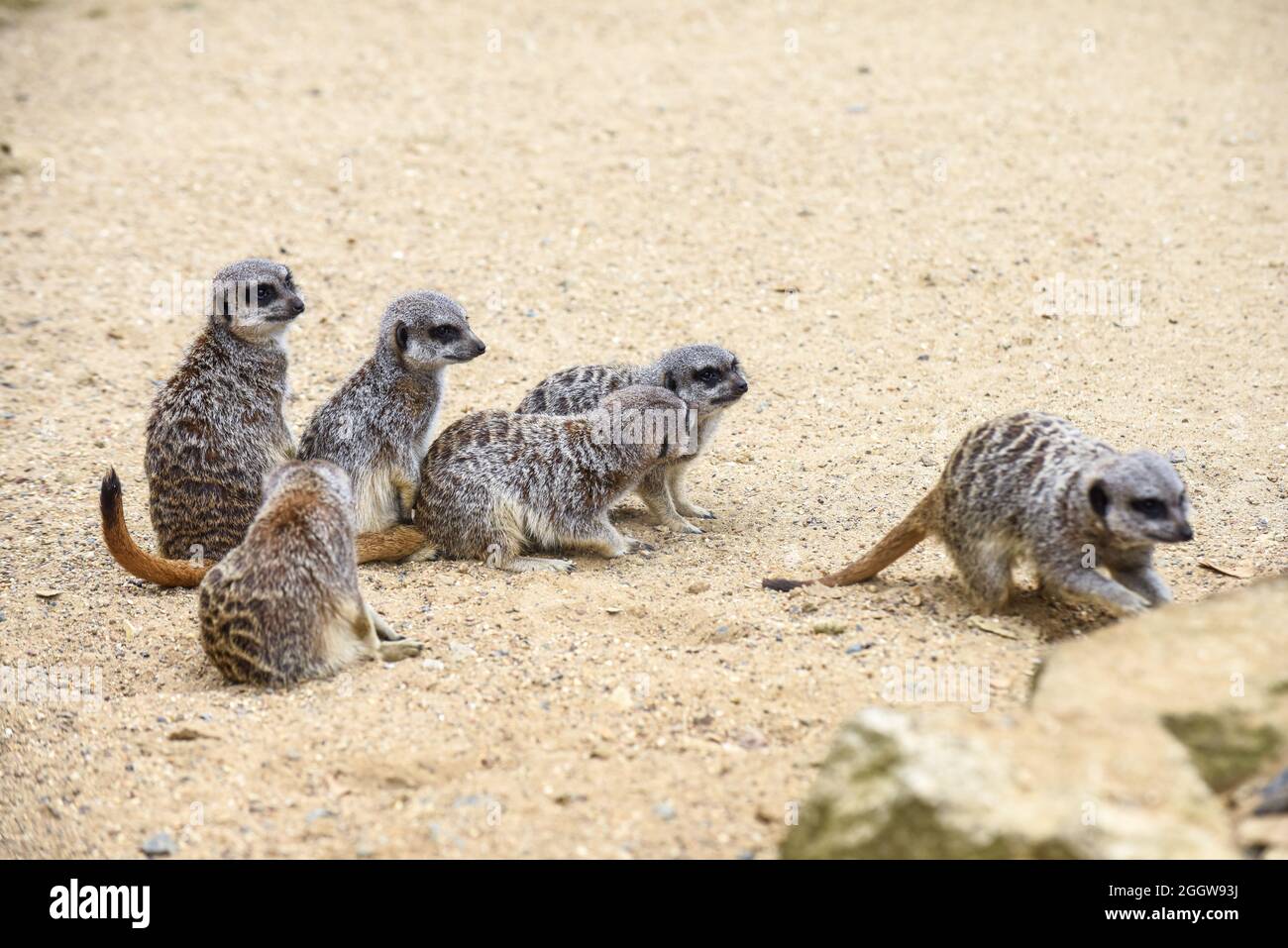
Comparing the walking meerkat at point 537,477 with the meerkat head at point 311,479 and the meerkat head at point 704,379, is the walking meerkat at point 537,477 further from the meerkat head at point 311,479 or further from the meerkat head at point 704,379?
the meerkat head at point 311,479

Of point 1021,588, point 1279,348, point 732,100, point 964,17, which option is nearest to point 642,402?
point 1021,588

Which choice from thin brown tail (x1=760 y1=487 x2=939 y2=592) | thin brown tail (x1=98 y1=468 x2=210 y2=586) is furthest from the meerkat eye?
thin brown tail (x1=98 y1=468 x2=210 y2=586)

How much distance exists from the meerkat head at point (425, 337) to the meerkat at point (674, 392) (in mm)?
446

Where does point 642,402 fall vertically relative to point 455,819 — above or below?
above

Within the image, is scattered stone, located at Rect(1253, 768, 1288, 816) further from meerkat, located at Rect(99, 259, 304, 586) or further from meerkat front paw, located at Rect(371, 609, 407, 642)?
meerkat, located at Rect(99, 259, 304, 586)

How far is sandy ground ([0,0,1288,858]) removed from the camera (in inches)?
136

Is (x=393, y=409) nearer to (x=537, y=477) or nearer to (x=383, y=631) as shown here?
A: (x=537, y=477)

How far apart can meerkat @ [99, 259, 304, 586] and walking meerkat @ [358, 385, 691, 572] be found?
64cm

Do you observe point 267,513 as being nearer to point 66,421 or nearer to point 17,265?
point 66,421

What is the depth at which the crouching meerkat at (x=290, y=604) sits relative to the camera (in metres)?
3.95

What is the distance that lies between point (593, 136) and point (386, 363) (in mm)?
3790

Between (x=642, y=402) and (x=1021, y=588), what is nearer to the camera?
(x=1021, y=588)

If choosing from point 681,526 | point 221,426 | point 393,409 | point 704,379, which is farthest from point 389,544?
point 704,379

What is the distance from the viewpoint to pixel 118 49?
10.5 meters
